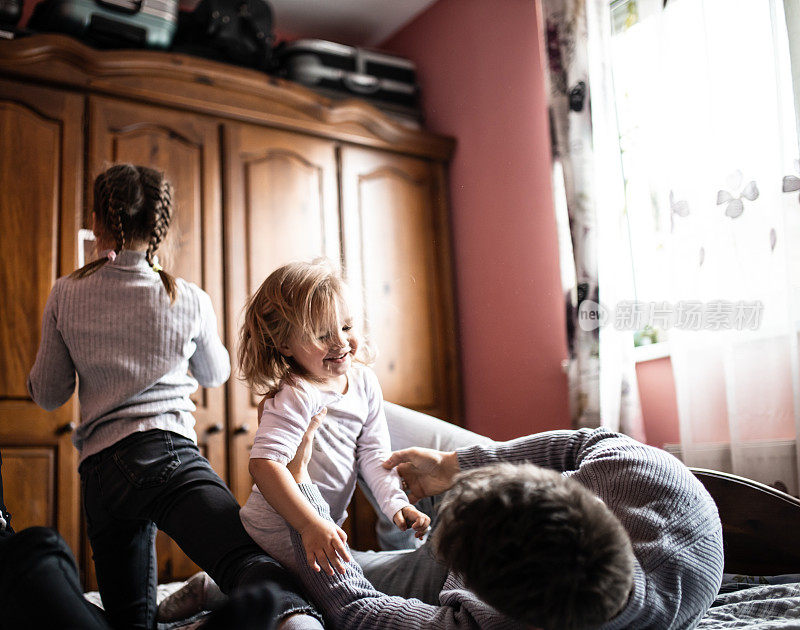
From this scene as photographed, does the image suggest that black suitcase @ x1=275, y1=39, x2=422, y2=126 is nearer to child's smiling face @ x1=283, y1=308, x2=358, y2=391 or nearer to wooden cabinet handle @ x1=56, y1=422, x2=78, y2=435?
wooden cabinet handle @ x1=56, y1=422, x2=78, y2=435

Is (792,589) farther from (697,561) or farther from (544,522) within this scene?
(544,522)

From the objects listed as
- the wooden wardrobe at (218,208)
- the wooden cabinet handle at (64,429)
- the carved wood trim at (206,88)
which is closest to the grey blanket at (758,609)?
the wooden wardrobe at (218,208)

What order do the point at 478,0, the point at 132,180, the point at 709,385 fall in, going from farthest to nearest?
the point at 478,0 < the point at 709,385 < the point at 132,180

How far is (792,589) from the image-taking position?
1212mm

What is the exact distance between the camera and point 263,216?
2775 mm

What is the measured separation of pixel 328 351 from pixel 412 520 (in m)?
0.33

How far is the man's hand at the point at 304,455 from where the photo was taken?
50.3 inches

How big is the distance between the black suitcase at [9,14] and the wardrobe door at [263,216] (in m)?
0.71

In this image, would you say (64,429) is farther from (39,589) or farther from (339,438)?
(39,589)

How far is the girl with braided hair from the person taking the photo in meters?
1.38

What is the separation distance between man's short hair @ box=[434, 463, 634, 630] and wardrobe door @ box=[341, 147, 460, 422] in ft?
7.12

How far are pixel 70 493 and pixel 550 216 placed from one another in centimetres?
183

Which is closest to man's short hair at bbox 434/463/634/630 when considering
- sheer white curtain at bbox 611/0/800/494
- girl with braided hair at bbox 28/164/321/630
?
girl with braided hair at bbox 28/164/321/630

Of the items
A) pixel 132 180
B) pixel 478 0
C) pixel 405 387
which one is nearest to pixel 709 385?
pixel 405 387
